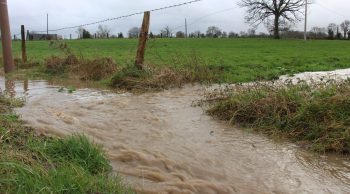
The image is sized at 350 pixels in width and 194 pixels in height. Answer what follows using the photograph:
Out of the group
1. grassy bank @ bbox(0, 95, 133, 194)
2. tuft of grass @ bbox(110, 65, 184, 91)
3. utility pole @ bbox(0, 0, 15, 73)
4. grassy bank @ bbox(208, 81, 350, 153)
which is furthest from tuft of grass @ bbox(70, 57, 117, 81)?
grassy bank @ bbox(0, 95, 133, 194)

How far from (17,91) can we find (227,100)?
507 centimetres

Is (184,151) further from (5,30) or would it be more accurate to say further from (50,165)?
(5,30)

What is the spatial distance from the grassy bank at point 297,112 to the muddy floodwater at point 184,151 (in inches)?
10.8

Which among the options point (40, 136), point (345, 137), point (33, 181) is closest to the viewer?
point (33, 181)

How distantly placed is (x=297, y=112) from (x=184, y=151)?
209 centimetres

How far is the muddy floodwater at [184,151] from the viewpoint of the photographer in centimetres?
467

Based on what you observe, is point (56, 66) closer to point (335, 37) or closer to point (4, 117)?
point (4, 117)

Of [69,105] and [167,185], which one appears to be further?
[69,105]

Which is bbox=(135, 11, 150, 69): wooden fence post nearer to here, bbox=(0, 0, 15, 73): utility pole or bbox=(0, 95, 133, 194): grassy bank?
bbox=(0, 0, 15, 73): utility pole

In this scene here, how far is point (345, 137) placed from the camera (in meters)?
5.88

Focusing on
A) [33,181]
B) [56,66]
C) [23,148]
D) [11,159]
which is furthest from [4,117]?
[56,66]

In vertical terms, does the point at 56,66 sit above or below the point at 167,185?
above

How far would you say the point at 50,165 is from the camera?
171 inches

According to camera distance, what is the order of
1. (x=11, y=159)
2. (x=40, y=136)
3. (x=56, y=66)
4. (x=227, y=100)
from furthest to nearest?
(x=56, y=66), (x=227, y=100), (x=40, y=136), (x=11, y=159)
